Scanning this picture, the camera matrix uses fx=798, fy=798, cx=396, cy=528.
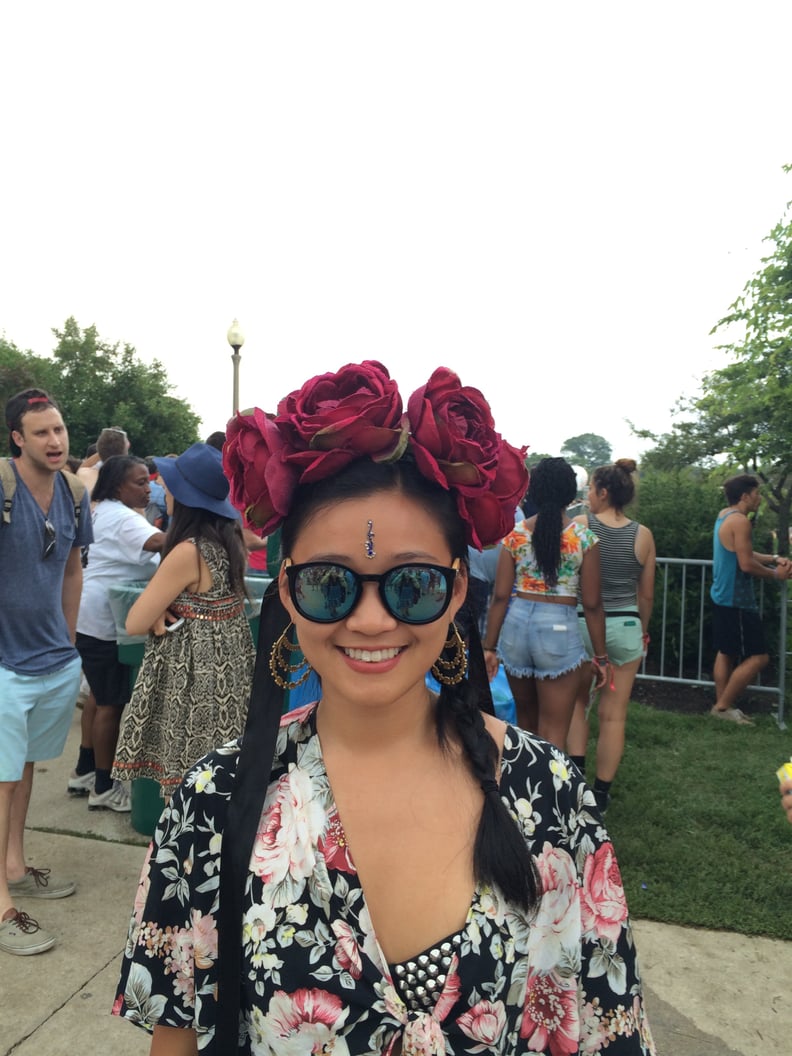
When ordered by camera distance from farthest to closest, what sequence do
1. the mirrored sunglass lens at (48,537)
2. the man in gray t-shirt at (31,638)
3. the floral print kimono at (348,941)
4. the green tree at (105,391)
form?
the green tree at (105,391)
the mirrored sunglass lens at (48,537)
the man in gray t-shirt at (31,638)
the floral print kimono at (348,941)

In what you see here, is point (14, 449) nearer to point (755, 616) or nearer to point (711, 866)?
point (711, 866)

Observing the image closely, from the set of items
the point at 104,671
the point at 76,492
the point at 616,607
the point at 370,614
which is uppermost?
the point at 76,492

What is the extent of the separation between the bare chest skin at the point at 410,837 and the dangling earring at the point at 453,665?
0.13 meters

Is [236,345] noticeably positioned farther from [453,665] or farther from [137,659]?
[453,665]

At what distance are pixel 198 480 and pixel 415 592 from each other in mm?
2316

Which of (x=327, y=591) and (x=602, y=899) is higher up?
(x=327, y=591)

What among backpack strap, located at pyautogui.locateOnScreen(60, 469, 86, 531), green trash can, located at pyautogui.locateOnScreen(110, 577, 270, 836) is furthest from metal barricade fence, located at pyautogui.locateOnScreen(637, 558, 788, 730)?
backpack strap, located at pyautogui.locateOnScreen(60, 469, 86, 531)

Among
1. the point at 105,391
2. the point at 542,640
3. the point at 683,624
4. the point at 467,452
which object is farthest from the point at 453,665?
the point at 105,391

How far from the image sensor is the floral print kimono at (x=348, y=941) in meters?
1.21

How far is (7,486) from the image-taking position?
3.32 meters

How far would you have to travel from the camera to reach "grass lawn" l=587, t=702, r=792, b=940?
3625mm

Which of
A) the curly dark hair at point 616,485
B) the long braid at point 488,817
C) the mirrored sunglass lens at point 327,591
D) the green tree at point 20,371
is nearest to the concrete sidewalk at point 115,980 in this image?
the long braid at point 488,817

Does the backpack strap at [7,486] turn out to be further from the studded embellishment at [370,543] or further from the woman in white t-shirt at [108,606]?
the studded embellishment at [370,543]

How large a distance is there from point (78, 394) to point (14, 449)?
124 feet
